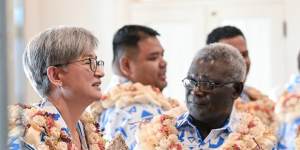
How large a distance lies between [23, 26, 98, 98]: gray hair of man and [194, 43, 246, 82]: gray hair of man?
1.42ft

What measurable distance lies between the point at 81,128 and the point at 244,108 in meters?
1.15

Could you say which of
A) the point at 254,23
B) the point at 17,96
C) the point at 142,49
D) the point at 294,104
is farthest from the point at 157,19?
the point at 17,96

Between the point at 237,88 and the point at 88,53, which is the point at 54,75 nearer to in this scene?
the point at 88,53

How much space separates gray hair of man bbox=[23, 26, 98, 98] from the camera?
7.11ft

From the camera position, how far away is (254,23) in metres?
5.16

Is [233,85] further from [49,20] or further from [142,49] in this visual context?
[49,20]

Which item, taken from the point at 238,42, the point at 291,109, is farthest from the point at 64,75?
the point at 238,42

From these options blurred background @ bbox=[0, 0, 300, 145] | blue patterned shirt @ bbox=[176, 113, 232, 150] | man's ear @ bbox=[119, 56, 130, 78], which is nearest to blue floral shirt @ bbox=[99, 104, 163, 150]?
man's ear @ bbox=[119, 56, 130, 78]

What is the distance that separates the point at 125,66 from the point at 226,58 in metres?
0.92

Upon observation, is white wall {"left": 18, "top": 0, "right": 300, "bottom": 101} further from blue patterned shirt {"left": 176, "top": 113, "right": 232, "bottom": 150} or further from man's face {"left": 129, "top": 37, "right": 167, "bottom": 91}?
blue patterned shirt {"left": 176, "top": 113, "right": 232, "bottom": 150}

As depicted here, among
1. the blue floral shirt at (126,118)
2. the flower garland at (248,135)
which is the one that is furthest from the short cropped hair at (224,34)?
the flower garland at (248,135)

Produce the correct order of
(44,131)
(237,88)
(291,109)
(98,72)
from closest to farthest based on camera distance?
(44,131)
(98,72)
(237,88)
(291,109)

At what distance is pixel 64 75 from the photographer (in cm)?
221

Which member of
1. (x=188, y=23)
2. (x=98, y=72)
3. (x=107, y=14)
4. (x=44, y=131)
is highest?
(x=98, y=72)
